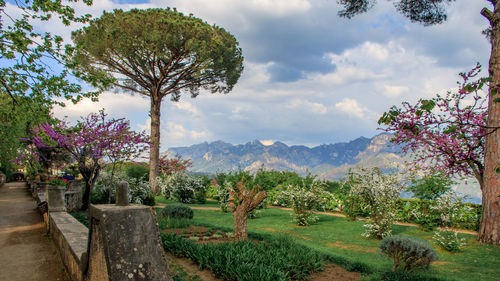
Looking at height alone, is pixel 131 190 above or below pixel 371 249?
above

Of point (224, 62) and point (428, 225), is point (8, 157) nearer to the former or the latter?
point (224, 62)

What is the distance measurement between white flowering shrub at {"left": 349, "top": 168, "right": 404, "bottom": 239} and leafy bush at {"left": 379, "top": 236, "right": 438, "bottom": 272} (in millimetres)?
3513

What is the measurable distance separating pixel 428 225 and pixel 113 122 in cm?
1253

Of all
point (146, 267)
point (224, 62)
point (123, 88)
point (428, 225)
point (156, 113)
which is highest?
point (224, 62)

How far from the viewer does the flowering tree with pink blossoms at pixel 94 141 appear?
972cm

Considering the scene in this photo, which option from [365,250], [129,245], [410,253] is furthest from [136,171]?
[129,245]

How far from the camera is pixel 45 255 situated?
6180 millimetres

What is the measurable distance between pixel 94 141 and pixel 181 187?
9427 millimetres

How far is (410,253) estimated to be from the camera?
18.0 ft

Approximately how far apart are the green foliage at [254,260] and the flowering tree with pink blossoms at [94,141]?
5.52 meters

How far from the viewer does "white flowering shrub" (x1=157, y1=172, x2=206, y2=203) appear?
62.0ft

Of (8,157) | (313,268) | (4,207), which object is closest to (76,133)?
(4,207)

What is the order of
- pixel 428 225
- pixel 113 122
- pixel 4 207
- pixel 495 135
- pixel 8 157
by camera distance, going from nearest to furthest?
pixel 495 135 < pixel 113 122 < pixel 428 225 < pixel 4 207 < pixel 8 157

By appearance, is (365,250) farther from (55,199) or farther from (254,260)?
(55,199)
